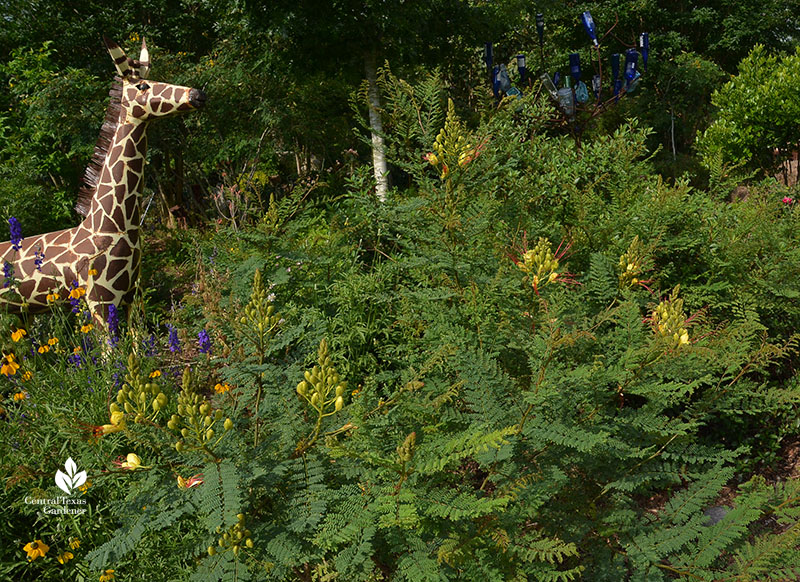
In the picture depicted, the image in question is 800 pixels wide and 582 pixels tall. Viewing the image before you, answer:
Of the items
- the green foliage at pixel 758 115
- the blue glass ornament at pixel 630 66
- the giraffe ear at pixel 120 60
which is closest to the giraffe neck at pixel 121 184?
the giraffe ear at pixel 120 60

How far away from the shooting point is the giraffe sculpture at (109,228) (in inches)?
144

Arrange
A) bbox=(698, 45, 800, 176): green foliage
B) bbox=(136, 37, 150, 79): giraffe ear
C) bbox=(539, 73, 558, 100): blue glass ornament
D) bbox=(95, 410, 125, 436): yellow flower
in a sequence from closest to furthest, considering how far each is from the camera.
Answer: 1. bbox=(95, 410, 125, 436): yellow flower
2. bbox=(136, 37, 150, 79): giraffe ear
3. bbox=(539, 73, 558, 100): blue glass ornament
4. bbox=(698, 45, 800, 176): green foliage

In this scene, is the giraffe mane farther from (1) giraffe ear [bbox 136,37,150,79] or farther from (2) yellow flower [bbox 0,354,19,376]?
(2) yellow flower [bbox 0,354,19,376]

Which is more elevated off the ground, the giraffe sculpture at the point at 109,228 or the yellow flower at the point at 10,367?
the giraffe sculpture at the point at 109,228

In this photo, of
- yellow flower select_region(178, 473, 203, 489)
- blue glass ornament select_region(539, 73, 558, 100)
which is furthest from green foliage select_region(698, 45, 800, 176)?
yellow flower select_region(178, 473, 203, 489)

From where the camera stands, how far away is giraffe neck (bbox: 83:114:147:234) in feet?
12.5

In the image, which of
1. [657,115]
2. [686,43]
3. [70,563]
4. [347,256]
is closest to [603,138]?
[347,256]

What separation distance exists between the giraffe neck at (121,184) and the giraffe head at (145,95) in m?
0.11

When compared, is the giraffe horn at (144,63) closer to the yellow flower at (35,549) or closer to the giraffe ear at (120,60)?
the giraffe ear at (120,60)

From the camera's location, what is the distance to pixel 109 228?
3775 millimetres

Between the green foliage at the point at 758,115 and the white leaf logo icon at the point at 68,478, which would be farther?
the green foliage at the point at 758,115

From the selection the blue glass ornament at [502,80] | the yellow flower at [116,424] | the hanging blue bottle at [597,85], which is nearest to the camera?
the yellow flower at [116,424]

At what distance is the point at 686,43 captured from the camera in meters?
10.8

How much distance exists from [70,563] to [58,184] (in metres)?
6.21
